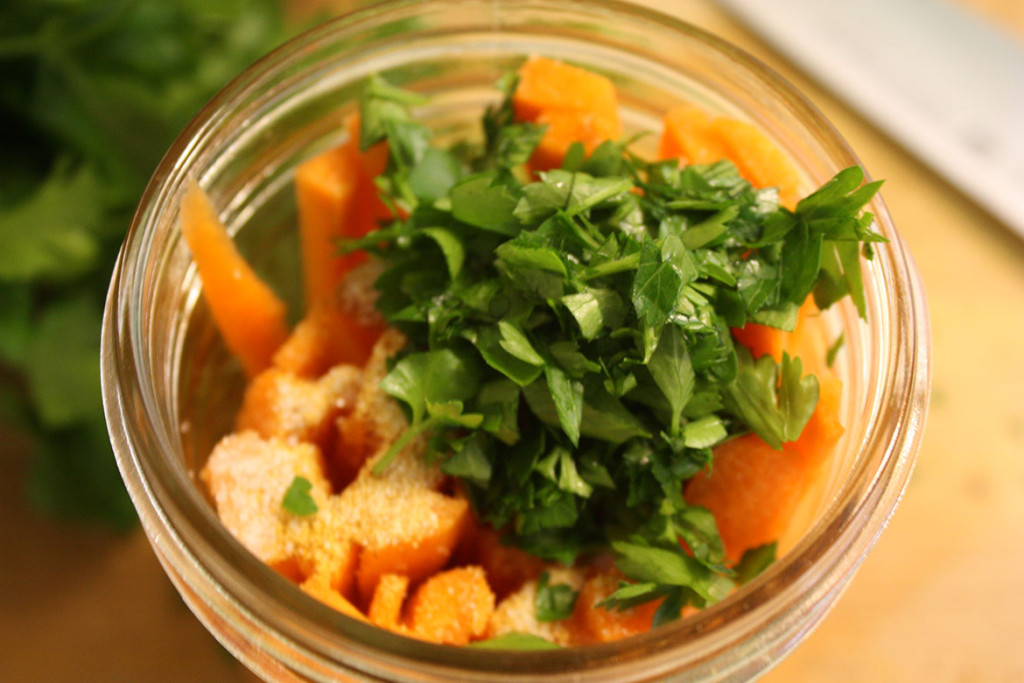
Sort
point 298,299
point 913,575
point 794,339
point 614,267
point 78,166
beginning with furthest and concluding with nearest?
point 78,166 < point 913,575 < point 298,299 < point 794,339 < point 614,267

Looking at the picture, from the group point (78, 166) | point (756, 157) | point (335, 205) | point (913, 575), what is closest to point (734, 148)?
point (756, 157)

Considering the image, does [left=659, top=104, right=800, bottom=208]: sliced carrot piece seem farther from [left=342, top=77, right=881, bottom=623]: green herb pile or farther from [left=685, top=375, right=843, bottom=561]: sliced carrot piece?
[left=685, top=375, right=843, bottom=561]: sliced carrot piece

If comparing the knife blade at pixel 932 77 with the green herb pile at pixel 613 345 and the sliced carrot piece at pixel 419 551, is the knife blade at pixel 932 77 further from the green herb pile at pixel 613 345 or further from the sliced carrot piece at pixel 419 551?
the sliced carrot piece at pixel 419 551

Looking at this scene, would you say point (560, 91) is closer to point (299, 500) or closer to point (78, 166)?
point (299, 500)

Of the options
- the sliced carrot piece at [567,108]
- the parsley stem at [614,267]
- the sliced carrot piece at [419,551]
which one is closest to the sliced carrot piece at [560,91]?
the sliced carrot piece at [567,108]

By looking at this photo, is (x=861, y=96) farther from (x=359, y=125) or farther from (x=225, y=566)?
(x=225, y=566)

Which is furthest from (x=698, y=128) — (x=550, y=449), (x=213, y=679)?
(x=213, y=679)
